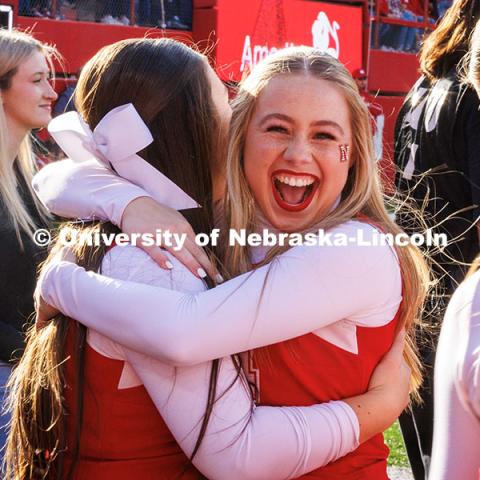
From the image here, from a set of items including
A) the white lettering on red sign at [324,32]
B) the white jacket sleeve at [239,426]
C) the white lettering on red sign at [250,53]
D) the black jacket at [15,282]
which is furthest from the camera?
the white lettering on red sign at [324,32]

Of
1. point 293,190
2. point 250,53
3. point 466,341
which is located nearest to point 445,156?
point 293,190

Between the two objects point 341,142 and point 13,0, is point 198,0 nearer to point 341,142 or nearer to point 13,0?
point 13,0

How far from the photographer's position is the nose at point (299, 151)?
1768 millimetres

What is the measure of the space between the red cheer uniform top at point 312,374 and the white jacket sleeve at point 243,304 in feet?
0.17

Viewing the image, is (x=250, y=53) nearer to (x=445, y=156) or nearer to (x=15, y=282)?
(x=445, y=156)

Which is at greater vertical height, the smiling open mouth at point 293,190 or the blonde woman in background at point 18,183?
the smiling open mouth at point 293,190

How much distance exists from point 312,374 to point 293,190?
38 cm

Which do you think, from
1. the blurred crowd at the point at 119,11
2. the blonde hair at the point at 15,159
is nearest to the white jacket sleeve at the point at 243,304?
the blonde hair at the point at 15,159

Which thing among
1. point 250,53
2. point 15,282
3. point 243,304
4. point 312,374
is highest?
point 243,304

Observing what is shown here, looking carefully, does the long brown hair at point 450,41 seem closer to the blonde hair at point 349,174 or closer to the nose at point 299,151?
the blonde hair at point 349,174

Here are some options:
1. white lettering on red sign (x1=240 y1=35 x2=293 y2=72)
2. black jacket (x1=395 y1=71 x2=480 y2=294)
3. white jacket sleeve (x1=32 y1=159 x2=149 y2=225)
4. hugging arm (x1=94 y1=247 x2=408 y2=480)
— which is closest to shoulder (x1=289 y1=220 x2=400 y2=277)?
hugging arm (x1=94 y1=247 x2=408 y2=480)

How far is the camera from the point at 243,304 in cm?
156

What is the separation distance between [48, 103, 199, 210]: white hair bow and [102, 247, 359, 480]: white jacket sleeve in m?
0.34

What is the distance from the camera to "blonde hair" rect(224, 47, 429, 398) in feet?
5.84
